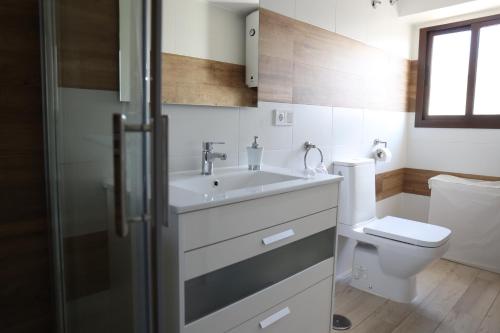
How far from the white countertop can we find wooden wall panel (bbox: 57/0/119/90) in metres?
0.40

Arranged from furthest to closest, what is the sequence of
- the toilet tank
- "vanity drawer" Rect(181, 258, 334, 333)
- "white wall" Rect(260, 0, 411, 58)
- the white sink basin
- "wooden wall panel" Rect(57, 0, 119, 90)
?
1. the toilet tank
2. "white wall" Rect(260, 0, 411, 58)
3. the white sink basin
4. "vanity drawer" Rect(181, 258, 334, 333)
5. "wooden wall panel" Rect(57, 0, 119, 90)

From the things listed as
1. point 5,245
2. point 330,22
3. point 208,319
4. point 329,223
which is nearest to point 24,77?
point 5,245

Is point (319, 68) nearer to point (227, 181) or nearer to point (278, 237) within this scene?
point (227, 181)

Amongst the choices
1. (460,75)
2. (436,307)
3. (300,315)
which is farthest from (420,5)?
(300,315)

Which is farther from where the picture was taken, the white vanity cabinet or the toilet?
the toilet

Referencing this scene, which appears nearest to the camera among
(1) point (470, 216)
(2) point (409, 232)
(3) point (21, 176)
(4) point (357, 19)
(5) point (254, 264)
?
(3) point (21, 176)

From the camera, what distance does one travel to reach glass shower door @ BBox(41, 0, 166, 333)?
0.75 meters

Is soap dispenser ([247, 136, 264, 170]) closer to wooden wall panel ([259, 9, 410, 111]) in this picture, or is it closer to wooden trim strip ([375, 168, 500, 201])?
wooden wall panel ([259, 9, 410, 111])

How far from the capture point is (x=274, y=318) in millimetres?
1386

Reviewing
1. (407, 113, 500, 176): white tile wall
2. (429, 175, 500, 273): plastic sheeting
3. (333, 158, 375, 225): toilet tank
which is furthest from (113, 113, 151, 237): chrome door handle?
(407, 113, 500, 176): white tile wall

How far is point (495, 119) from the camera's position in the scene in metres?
2.76

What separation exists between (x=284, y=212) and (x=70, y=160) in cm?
78

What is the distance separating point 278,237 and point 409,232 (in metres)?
1.13

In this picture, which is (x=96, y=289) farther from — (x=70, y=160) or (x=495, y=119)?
(x=495, y=119)
